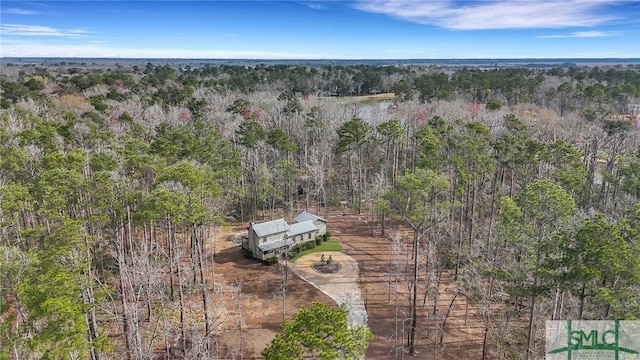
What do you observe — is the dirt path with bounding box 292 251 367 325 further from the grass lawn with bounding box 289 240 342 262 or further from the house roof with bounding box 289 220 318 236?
the house roof with bounding box 289 220 318 236

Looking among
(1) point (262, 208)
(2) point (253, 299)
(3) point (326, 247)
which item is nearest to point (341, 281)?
(3) point (326, 247)

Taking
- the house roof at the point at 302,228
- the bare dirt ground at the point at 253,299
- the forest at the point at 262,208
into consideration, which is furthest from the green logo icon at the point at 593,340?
the house roof at the point at 302,228

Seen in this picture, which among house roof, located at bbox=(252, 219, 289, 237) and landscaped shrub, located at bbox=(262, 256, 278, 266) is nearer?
landscaped shrub, located at bbox=(262, 256, 278, 266)

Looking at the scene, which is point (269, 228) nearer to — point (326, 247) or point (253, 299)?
point (326, 247)

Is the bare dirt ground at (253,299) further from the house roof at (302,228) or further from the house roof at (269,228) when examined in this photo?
the house roof at (302,228)

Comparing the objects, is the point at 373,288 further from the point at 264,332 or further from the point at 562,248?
the point at 562,248

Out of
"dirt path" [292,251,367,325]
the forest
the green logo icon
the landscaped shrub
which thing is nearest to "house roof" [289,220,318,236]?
"dirt path" [292,251,367,325]
